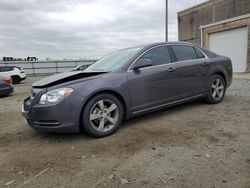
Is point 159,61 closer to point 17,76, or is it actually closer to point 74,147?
point 74,147

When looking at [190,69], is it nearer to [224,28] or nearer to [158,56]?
[158,56]

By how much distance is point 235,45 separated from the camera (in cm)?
1644

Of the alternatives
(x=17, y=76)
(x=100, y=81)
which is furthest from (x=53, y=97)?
(x=17, y=76)

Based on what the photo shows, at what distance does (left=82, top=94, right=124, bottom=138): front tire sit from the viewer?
12.4ft

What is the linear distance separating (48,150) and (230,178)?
240cm

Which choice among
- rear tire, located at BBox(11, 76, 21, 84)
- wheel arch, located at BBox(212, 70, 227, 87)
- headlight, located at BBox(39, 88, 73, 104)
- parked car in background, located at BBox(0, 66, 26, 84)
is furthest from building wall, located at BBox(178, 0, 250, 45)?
headlight, located at BBox(39, 88, 73, 104)

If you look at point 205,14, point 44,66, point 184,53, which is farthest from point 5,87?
point 44,66

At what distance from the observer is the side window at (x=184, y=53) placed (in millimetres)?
5117

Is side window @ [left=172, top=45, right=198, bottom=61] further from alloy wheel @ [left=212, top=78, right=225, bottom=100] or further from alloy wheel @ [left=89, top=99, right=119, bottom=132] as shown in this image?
alloy wheel @ [left=89, top=99, right=119, bottom=132]

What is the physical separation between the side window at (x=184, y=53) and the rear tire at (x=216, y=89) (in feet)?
2.44

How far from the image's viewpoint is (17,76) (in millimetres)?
18344

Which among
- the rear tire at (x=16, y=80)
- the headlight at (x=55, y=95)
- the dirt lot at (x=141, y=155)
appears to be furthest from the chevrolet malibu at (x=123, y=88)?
the rear tire at (x=16, y=80)

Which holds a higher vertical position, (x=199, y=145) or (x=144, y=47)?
(x=144, y=47)

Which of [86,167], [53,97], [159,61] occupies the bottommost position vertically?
[86,167]
